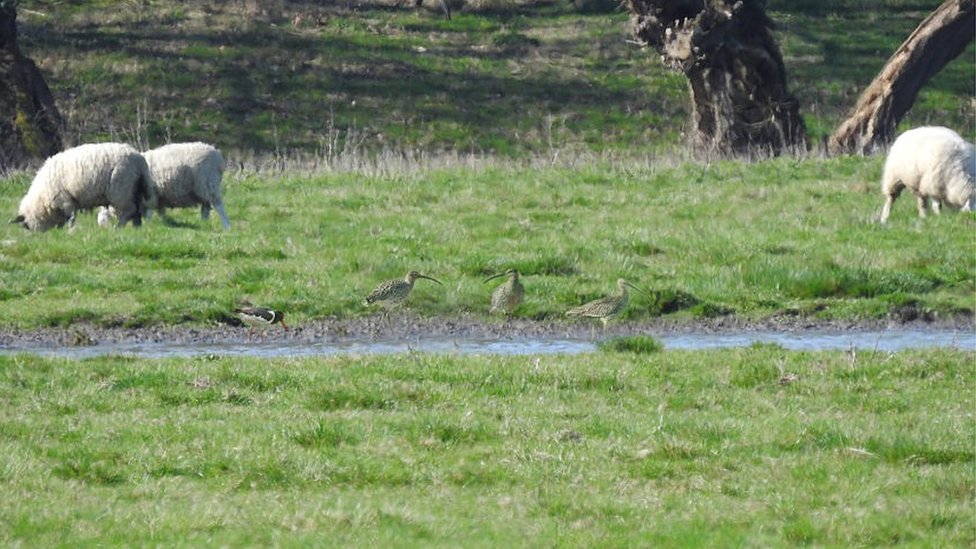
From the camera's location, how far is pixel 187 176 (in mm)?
24500

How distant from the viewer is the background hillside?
44062mm

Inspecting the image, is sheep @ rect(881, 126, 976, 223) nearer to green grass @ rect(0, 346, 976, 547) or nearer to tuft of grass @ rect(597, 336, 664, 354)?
tuft of grass @ rect(597, 336, 664, 354)

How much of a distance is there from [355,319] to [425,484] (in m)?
8.15

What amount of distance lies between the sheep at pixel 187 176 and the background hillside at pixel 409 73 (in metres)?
15.4

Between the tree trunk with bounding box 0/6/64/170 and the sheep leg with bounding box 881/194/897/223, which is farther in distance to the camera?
the tree trunk with bounding box 0/6/64/170

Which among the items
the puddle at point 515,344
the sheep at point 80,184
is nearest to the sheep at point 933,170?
the puddle at point 515,344

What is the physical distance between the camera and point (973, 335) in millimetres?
17031

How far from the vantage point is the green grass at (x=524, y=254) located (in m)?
18.0

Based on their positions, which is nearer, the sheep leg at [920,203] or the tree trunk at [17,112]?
the sheep leg at [920,203]

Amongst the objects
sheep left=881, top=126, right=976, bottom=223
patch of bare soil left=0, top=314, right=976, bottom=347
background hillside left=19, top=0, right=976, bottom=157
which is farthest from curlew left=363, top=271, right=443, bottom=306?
background hillside left=19, top=0, right=976, bottom=157

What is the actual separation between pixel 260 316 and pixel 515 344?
2.60 m

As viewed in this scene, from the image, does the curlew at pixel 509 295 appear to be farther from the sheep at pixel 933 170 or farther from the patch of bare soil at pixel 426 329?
the sheep at pixel 933 170

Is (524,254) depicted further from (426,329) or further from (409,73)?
(409,73)

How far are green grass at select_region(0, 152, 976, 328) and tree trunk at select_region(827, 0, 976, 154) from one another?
1048 centimetres
